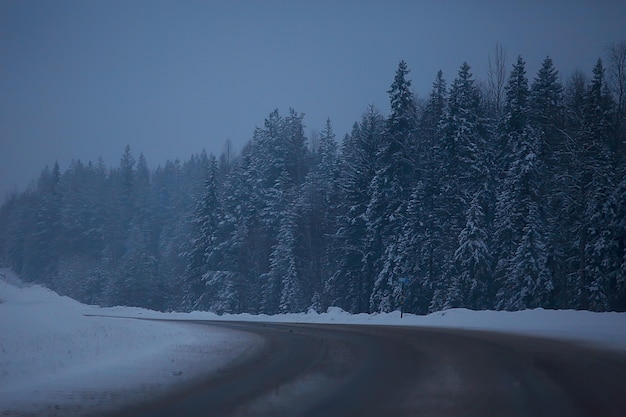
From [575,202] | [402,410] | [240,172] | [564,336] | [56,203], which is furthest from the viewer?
[56,203]

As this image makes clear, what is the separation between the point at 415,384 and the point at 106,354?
838 centimetres

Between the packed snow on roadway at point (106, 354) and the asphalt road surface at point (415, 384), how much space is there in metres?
0.88

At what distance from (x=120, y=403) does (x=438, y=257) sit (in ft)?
133

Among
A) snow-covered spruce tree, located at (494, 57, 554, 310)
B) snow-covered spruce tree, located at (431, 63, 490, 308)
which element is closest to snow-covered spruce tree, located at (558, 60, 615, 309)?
snow-covered spruce tree, located at (494, 57, 554, 310)

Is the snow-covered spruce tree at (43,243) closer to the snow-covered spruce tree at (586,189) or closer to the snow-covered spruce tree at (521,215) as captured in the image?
the snow-covered spruce tree at (521,215)

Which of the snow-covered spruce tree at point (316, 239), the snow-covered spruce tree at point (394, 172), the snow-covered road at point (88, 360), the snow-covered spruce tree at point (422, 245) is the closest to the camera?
the snow-covered road at point (88, 360)

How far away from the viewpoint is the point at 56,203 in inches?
4513

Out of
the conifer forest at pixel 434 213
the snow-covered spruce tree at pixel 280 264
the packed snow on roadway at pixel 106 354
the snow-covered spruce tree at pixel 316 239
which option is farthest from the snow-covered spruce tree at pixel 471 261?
the snow-covered spruce tree at pixel 280 264

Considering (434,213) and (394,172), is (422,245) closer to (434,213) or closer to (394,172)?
(434,213)

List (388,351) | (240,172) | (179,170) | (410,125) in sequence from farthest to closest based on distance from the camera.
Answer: (179,170), (240,172), (410,125), (388,351)

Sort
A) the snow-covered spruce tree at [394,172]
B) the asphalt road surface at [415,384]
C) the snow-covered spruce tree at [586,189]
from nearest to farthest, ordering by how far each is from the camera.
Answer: the asphalt road surface at [415,384] → the snow-covered spruce tree at [586,189] → the snow-covered spruce tree at [394,172]

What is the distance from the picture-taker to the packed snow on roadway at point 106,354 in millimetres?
11109

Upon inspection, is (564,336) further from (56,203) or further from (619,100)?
(56,203)

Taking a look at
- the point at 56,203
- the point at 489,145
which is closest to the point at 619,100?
the point at 489,145
